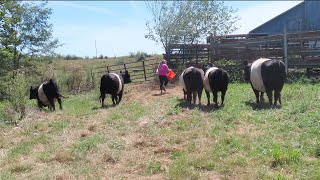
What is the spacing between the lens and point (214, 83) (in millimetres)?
11641

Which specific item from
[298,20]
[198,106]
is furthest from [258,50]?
[298,20]

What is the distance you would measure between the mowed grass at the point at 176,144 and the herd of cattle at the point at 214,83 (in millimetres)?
546

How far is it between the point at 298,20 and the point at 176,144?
76.5 ft

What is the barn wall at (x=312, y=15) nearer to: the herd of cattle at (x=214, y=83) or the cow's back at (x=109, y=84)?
the herd of cattle at (x=214, y=83)

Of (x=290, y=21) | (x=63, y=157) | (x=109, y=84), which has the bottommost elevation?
(x=63, y=157)

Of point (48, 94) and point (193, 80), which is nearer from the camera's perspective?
point (193, 80)

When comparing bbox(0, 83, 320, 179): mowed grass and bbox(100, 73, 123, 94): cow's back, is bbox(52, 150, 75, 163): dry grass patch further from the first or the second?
bbox(100, 73, 123, 94): cow's back

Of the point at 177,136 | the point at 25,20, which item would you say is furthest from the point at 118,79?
the point at 25,20

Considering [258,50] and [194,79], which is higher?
[258,50]

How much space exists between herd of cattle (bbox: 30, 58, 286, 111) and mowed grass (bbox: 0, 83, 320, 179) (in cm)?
55

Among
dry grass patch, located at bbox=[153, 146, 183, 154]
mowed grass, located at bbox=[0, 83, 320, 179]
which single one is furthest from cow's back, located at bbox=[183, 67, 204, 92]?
dry grass patch, located at bbox=[153, 146, 183, 154]

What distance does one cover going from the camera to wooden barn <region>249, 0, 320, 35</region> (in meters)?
26.8

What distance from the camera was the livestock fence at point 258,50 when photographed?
53.5 feet

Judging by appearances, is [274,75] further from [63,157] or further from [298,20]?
[298,20]
